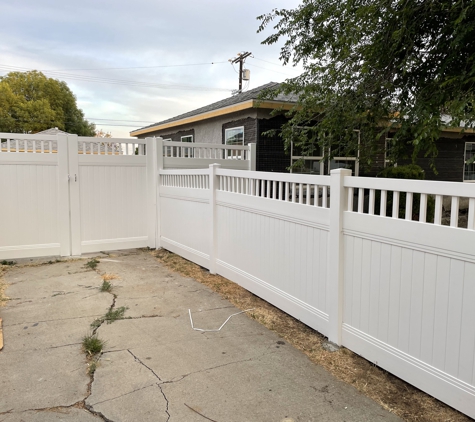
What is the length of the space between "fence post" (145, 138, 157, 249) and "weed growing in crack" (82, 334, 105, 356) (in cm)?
382

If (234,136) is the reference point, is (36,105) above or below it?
above

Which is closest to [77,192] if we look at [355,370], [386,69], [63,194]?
[63,194]

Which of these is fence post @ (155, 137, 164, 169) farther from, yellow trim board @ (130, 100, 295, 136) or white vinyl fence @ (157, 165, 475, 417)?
white vinyl fence @ (157, 165, 475, 417)

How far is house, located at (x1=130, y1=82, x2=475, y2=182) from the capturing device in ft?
27.3

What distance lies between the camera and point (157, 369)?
2.76 m

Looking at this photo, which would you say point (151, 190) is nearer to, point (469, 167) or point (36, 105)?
point (469, 167)

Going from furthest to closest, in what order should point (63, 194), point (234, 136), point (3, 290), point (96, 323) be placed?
point (234, 136) → point (63, 194) → point (3, 290) → point (96, 323)

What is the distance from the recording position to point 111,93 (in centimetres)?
3962

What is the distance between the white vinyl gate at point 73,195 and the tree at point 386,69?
2.90m

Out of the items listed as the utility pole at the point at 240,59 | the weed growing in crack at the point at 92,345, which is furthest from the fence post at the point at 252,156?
the utility pole at the point at 240,59

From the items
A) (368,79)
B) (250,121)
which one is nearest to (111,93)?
(250,121)

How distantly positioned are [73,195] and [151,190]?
1324 mm

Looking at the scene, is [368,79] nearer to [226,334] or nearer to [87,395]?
[226,334]

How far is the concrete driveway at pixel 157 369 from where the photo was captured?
7.43 ft
